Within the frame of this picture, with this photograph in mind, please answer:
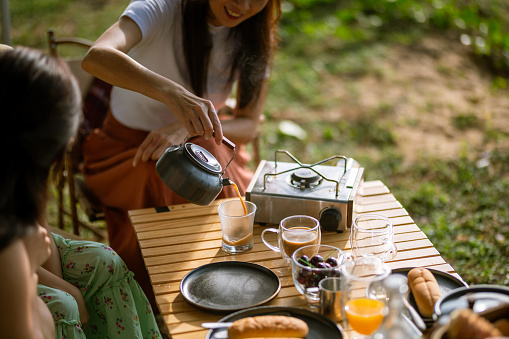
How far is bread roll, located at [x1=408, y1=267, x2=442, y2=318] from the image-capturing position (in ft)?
4.95

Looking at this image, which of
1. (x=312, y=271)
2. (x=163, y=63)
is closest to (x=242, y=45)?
(x=163, y=63)

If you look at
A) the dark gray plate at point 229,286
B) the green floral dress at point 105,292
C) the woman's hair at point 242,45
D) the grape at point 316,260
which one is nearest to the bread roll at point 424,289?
the grape at point 316,260

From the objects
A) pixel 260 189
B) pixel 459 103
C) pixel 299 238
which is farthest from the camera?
pixel 459 103

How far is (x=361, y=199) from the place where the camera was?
2328 millimetres

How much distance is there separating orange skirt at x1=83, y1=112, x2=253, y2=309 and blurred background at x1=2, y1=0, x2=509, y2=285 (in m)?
1.13

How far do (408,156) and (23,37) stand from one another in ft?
15.2

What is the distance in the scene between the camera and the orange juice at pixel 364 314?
4.62 feet

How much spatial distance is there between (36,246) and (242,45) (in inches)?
66.5

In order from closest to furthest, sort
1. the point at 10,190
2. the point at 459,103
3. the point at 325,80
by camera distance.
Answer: the point at 10,190, the point at 459,103, the point at 325,80

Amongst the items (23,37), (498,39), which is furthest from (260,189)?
(23,37)

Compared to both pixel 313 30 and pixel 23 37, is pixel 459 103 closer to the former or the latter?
pixel 313 30

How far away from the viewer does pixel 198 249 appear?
201 centimetres

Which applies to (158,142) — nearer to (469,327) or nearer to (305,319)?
(305,319)

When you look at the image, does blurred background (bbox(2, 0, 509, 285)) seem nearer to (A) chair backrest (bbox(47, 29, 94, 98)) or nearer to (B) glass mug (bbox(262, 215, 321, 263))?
(A) chair backrest (bbox(47, 29, 94, 98))
